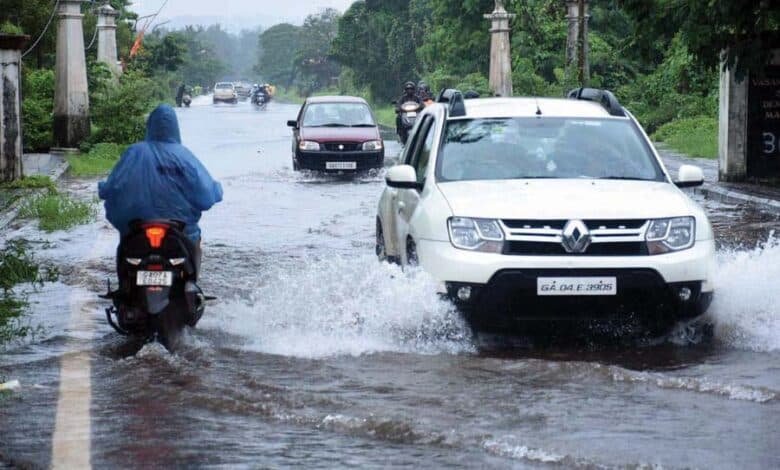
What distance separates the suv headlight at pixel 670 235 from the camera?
31.8 ft

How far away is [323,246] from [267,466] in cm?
981

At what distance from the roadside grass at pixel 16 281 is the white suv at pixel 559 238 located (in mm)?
2735

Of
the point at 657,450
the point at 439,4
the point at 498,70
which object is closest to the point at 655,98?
the point at 498,70

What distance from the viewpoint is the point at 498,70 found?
4538 centimetres

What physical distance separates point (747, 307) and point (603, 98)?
86.1 inches

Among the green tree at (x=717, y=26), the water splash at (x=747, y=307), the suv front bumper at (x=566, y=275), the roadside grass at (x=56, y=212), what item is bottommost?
the roadside grass at (x=56, y=212)

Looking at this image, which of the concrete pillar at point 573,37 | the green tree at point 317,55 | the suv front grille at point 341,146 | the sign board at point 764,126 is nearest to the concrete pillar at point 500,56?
the concrete pillar at point 573,37

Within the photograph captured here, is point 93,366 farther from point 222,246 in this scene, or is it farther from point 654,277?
point 222,246

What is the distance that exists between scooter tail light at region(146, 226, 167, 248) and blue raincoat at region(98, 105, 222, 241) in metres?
0.26

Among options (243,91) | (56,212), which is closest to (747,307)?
(56,212)

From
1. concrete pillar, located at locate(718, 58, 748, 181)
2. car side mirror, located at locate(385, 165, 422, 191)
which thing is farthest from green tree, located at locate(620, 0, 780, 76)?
car side mirror, located at locate(385, 165, 422, 191)

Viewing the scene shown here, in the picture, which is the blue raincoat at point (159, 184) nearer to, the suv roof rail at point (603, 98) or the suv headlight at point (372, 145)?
the suv roof rail at point (603, 98)

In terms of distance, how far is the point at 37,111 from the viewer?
33.2 meters

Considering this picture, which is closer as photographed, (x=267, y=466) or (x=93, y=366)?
(x=267, y=466)
